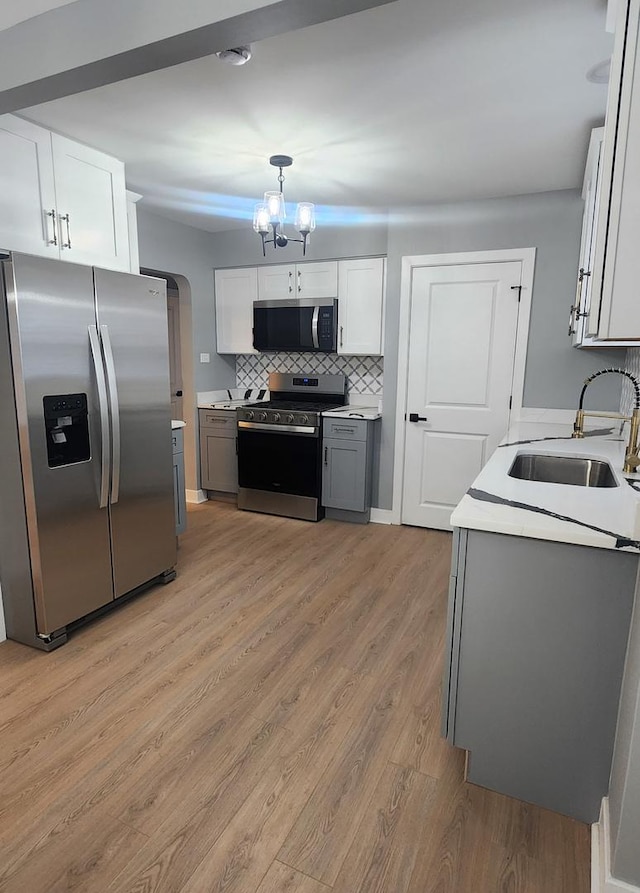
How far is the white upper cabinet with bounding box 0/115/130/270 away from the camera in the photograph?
2.29m

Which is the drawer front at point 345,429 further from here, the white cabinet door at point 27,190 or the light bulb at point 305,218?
the white cabinet door at point 27,190

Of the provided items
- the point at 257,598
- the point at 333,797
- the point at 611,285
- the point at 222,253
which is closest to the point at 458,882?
the point at 333,797

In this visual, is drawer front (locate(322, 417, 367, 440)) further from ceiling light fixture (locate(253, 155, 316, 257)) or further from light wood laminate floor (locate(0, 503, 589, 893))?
ceiling light fixture (locate(253, 155, 316, 257))

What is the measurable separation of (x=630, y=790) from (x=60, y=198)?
316 centimetres

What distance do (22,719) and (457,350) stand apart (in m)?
3.33

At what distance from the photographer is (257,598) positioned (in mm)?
2930

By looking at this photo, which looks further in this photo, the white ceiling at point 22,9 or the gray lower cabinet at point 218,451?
the gray lower cabinet at point 218,451

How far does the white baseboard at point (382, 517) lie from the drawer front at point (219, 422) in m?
1.44

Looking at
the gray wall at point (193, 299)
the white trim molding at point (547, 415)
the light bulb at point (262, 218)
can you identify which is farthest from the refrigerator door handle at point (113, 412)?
the white trim molding at point (547, 415)

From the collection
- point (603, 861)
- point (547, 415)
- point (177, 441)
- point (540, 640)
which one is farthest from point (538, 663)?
point (177, 441)

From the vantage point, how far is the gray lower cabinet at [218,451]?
458 cm

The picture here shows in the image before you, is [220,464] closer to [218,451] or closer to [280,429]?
[218,451]

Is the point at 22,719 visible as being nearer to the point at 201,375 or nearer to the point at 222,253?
the point at 201,375

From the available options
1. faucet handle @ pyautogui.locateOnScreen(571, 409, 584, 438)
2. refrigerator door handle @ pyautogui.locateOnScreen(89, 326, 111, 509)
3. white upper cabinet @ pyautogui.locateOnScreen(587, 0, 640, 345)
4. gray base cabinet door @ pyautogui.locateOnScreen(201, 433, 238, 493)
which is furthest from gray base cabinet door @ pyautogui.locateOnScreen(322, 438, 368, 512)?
white upper cabinet @ pyautogui.locateOnScreen(587, 0, 640, 345)
